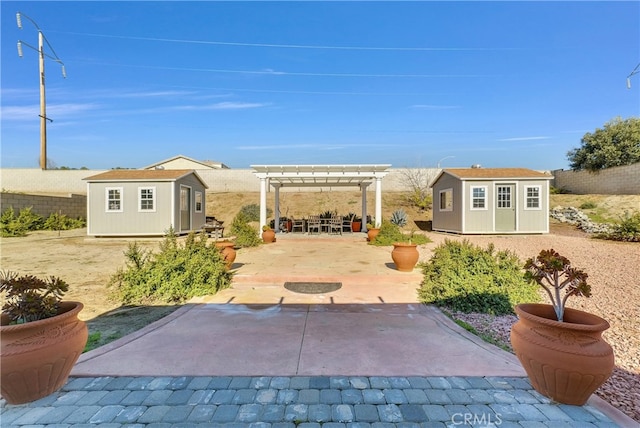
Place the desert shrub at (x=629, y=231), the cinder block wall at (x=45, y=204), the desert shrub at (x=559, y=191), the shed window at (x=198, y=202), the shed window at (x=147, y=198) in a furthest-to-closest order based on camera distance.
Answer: the desert shrub at (x=559, y=191) < the shed window at (x=198, y=202) < the cinder block wall at (x=45, y=204) < the shed window at (x=147, y=198) < the desert shrub at (x=629, y=231)

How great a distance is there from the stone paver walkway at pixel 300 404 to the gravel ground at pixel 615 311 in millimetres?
656

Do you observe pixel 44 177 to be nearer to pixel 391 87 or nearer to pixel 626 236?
pixel 391 87

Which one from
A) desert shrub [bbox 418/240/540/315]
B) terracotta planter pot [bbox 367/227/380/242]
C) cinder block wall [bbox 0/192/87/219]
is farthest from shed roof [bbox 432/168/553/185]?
cinder block wall [bbox 0/192/87/219]

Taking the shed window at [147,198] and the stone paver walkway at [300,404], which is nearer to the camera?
the stone paver walkway at [300,404]

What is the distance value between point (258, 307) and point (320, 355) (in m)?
1.83

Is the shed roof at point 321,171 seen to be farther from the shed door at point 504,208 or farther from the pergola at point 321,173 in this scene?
the shed door at point 504,208

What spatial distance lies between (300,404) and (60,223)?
2115cm

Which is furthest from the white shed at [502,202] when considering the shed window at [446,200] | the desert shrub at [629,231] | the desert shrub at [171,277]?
the desert shrub at [171,277]

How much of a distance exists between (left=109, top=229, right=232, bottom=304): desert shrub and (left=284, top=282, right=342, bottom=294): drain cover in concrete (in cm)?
117

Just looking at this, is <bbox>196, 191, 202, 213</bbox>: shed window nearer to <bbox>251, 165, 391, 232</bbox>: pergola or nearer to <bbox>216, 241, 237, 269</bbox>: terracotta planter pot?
<bbox>251, 165, 391, 232</bbox>: pergola

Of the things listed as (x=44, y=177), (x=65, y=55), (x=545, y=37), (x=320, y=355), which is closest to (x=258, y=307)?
(x=320, y=355)

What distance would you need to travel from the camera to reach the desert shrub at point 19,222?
1468 cm

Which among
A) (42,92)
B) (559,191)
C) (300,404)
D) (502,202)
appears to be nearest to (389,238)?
(502,202)

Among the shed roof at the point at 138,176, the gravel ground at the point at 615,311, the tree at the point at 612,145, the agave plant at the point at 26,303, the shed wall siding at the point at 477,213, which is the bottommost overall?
the gravel ground at the point at 615,311
